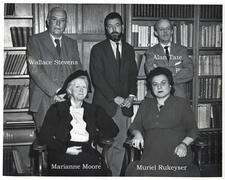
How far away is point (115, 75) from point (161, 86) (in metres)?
0.40

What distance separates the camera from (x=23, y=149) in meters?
2.90

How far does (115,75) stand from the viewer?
8.63ft

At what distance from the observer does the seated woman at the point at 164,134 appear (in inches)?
91.8

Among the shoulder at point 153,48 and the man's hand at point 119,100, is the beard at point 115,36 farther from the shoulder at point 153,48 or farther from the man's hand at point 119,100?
the man's hand at point 119,100

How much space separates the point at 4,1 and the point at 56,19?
1.25 feet

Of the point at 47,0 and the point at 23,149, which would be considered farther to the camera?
the point at 23,149

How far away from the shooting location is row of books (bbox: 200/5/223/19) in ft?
8.18

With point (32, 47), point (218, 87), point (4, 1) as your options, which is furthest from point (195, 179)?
point (4, 1)

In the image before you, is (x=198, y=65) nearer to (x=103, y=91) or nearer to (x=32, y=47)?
(x=103, y=91)

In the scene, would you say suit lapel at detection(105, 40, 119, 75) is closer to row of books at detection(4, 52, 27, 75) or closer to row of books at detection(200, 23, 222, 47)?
row of books at detection(4, 52, 27, 75)

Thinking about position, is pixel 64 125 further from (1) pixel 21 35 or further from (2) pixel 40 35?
(1) pixel 21 35

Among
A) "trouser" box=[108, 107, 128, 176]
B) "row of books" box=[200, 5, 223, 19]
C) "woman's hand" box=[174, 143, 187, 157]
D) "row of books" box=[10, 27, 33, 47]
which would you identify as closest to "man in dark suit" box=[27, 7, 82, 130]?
"row of books" box=[10, 27, 33, 47]

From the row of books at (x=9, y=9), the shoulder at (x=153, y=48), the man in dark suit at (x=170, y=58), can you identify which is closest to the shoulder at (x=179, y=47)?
the man in dark suit at (x=170, y=58)

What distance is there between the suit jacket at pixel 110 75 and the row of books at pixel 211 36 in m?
0.62
